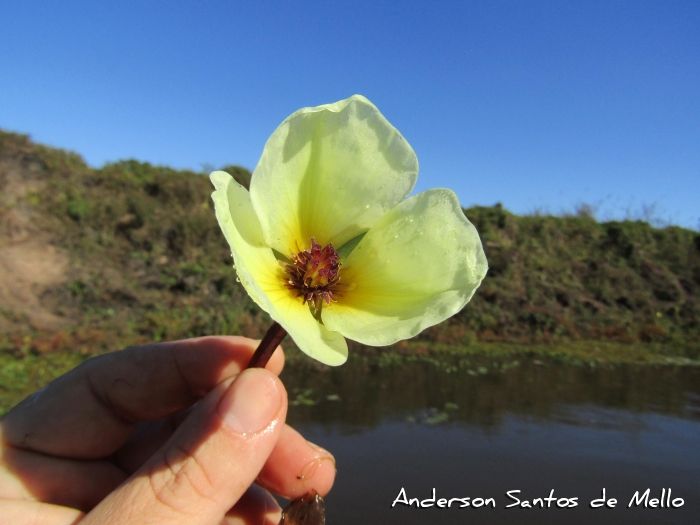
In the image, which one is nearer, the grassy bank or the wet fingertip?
the wet fingertip

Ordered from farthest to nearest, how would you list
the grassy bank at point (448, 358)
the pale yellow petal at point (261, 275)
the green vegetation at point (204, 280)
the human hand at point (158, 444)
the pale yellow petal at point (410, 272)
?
the green vegetation at point (204, 280) → the grassy bank at point (448, 358) → the human hand at point (158, 444) → the pale yellow petal at point (410, 272) → the pale yellow petal at point (261, 275)

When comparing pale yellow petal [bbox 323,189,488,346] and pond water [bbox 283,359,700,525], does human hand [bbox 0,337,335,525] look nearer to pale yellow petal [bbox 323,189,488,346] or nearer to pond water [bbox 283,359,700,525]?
pale yellow petal [bbox 323,189,488,346]

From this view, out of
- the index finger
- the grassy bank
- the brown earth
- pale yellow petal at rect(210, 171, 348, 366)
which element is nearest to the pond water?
the grassy bank

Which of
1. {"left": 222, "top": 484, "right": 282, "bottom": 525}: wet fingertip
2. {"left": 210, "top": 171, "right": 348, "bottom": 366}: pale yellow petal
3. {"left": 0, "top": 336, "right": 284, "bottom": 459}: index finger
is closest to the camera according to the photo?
{"left": 210, "top": 171, "right": 348, "bottom": 366}: pale yellow petal

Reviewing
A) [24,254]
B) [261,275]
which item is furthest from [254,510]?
[24,254]

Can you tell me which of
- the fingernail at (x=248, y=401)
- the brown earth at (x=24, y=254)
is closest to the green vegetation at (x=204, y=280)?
the brown earth at (x=24, y=254)

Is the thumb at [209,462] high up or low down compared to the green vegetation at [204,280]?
down

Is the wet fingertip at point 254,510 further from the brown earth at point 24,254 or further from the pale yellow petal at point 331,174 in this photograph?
the brown earth at point 24,254

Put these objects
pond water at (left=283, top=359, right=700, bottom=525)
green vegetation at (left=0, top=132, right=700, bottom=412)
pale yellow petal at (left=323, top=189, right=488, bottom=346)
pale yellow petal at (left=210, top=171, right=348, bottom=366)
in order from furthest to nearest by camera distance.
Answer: green vegetation at (left=0, top=132, right=700, bottom=412), pond water at (left=283, top=359, right=700, bottom=525), pale yellow petal at (left=323, top=189, right=488, bottom=346), pale yellow petal at (left=210, top=171, right=348, bottom=366)

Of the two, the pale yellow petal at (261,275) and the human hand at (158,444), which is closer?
the pale yellow petal at (261,275)

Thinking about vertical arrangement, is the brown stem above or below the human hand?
above
